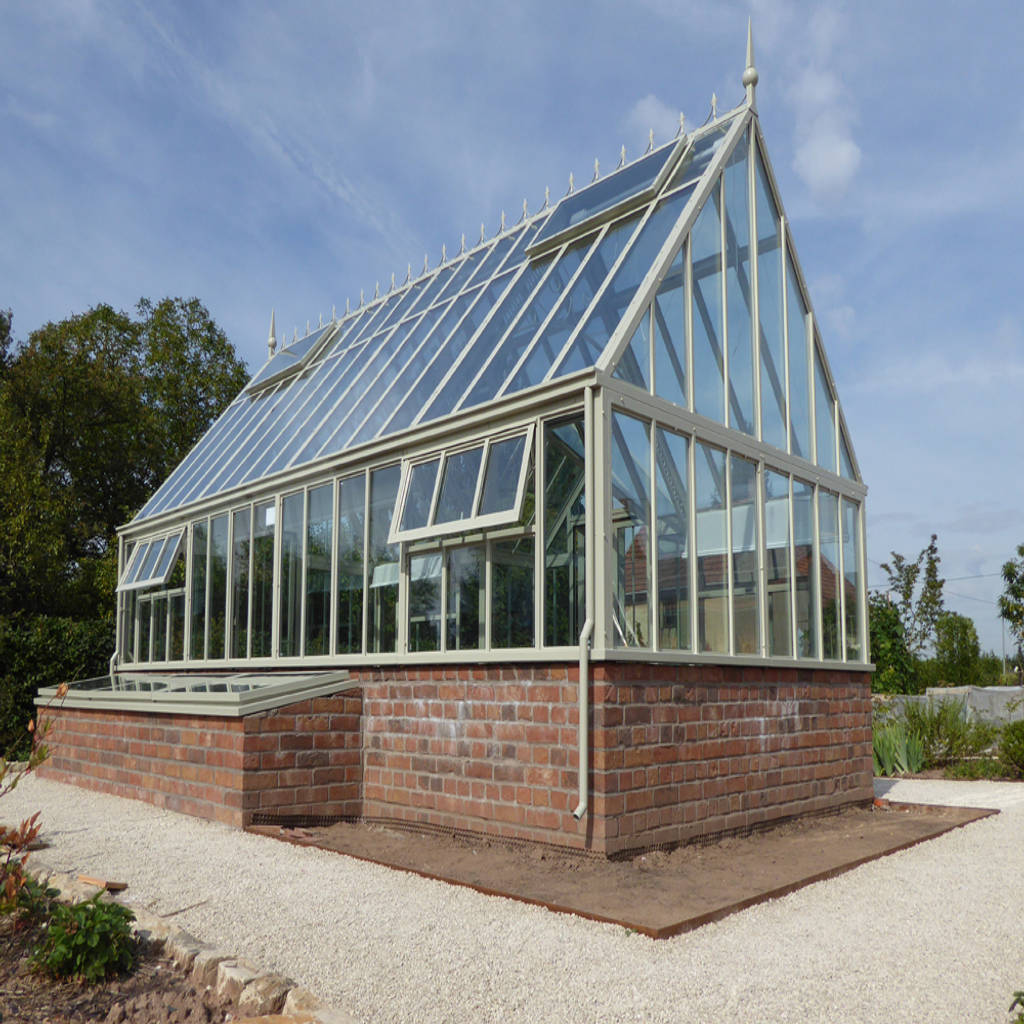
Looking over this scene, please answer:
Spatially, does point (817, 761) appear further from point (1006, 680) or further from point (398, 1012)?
point (1006, 680)

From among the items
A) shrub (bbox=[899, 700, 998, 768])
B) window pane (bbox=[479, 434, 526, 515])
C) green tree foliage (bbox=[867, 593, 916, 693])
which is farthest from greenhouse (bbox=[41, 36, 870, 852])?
green tree foliage (bbox=[867, 593, 916, 693])

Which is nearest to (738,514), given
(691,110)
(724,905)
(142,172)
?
(724,905)

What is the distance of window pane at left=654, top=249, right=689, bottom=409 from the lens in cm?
842

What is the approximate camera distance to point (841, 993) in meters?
4.45

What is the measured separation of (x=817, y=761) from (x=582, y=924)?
5.05 meters

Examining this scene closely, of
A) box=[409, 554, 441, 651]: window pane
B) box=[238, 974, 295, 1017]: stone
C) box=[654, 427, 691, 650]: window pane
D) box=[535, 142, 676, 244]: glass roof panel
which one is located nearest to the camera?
box=[238, 974, 295, 1017]: stone

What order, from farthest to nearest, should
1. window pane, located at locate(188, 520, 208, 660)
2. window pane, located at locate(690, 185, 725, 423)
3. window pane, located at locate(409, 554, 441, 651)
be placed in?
window pane, located at locate(188, 520, 208, 660) < window pane, located at locate(690, 185, 725, 423) < window pane, located at locate(409, 554, 441, 651)

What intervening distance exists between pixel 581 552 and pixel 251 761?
360 centimetres

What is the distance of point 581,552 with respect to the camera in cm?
766

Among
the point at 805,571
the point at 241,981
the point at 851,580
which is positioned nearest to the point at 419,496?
the point at 805,571

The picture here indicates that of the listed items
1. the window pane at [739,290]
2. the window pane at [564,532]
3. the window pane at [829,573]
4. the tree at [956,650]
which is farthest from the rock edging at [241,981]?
the tree at [956,650]

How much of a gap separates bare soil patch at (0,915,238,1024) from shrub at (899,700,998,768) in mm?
12420

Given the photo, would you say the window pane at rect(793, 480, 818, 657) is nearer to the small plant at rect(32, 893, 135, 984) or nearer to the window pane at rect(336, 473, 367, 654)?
the window pane at rect(336, 473, 367, 654)

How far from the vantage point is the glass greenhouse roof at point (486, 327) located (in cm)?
881
